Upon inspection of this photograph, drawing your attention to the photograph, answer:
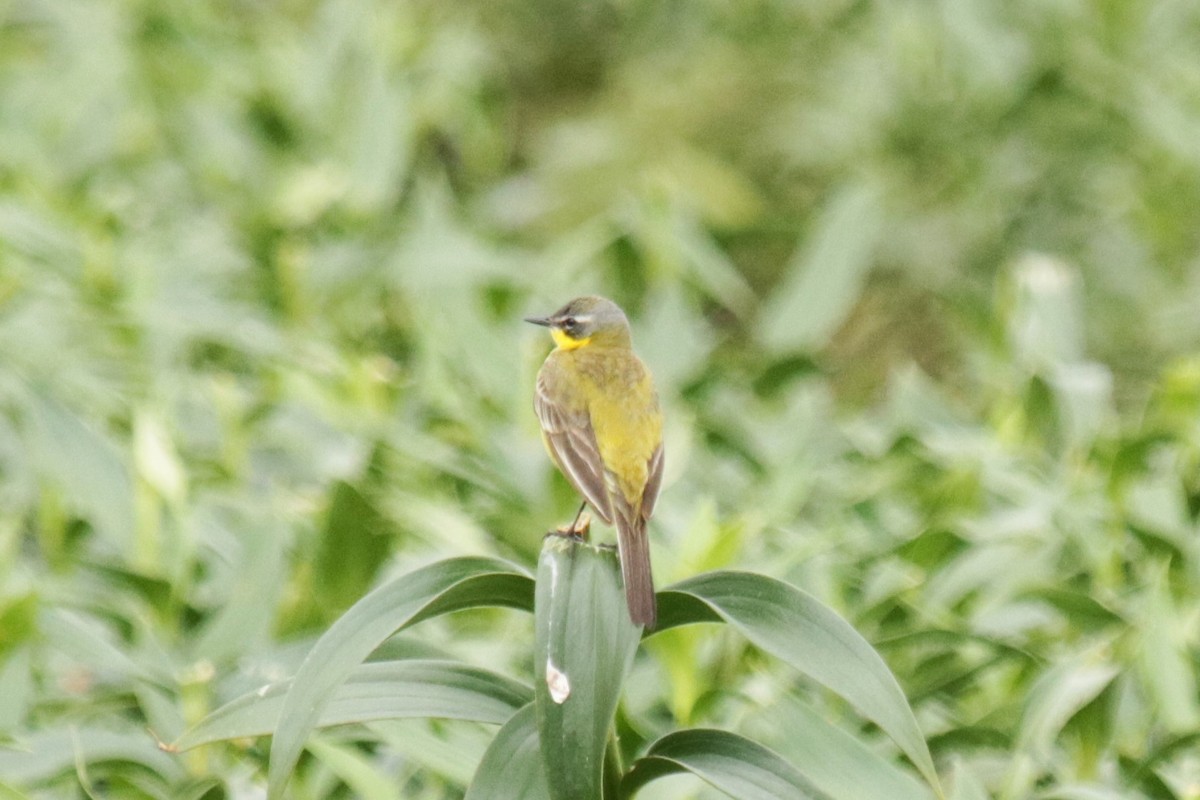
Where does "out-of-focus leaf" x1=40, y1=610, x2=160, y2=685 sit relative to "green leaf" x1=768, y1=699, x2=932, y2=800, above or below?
above

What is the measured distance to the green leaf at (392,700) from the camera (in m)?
1.30

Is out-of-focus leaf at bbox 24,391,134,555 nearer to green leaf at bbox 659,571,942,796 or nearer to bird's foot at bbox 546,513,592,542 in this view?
bird's foot at bbox 546,513,592,542

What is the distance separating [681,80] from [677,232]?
337cm

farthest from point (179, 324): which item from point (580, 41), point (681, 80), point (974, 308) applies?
point (580, 41)

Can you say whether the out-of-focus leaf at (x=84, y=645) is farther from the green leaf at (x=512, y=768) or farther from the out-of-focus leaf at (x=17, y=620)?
the green leaf at (x=512, y=768)

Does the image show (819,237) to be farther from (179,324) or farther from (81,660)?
(81,660)

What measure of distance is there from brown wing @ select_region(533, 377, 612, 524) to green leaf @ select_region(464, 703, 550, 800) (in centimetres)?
33

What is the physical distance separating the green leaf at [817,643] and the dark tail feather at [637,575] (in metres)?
0.04

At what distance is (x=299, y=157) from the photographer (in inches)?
153

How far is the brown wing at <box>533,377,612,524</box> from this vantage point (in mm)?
1656

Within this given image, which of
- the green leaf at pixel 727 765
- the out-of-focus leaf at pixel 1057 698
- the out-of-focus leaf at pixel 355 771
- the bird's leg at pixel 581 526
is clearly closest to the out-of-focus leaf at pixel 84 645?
the out-of-focus leaf at pixel 355 771

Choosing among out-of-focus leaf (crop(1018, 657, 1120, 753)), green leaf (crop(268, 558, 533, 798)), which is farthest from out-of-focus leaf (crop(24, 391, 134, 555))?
out-of-focus leaf (crop(1018, 657, 1120, 753))

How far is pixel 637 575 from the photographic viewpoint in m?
1.39

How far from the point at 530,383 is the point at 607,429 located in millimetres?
843
